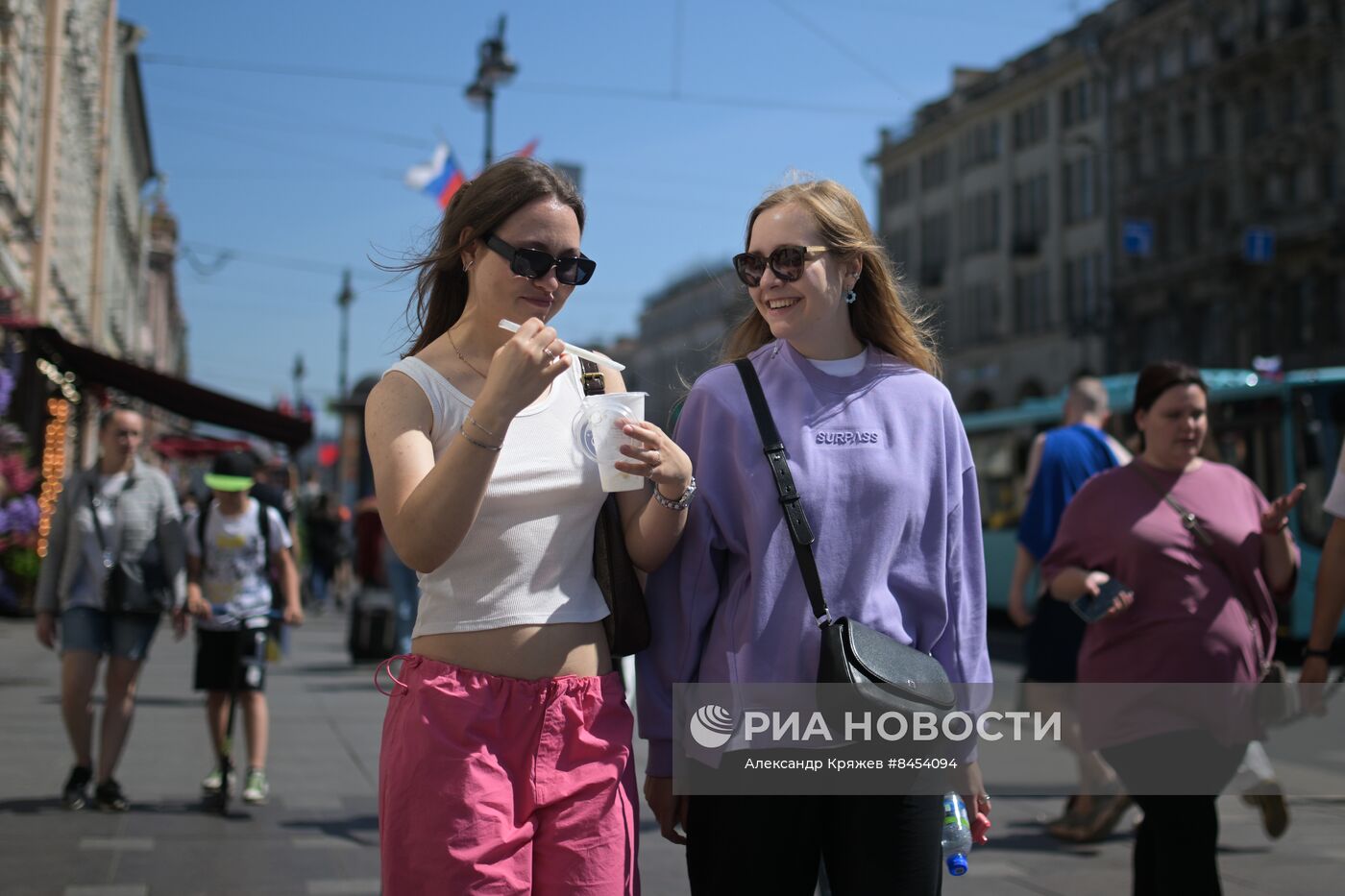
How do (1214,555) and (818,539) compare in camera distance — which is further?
(1214,555)

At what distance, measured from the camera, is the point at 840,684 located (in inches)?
113

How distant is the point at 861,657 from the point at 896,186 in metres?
72.1

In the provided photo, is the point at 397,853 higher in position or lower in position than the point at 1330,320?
lower

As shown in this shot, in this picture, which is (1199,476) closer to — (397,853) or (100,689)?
(397,853)

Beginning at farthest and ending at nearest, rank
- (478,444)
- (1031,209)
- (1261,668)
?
(1031,209), (1261,668), (478,444)

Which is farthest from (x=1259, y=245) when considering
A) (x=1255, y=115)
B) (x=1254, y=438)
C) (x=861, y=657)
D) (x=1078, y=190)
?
(x=861, y=657)

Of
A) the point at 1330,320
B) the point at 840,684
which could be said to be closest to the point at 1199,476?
the point at 840,684

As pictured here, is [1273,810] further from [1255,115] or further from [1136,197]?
[1136,197]

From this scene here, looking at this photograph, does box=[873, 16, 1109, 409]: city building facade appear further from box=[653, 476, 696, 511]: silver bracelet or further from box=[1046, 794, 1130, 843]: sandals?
box=[653, 476, 696, 511]: silver bracelet

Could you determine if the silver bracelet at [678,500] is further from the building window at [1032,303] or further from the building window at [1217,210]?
the building window at [1032,303]

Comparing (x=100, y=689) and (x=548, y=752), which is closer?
(x=548, y=752)

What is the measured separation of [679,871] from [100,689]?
8453mm

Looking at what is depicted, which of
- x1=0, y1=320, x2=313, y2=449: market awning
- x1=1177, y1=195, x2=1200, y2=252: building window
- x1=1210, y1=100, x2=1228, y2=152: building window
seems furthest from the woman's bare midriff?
x1=1177, y1=195, x2=1200, y2=252: building window

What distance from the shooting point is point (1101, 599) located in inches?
190
